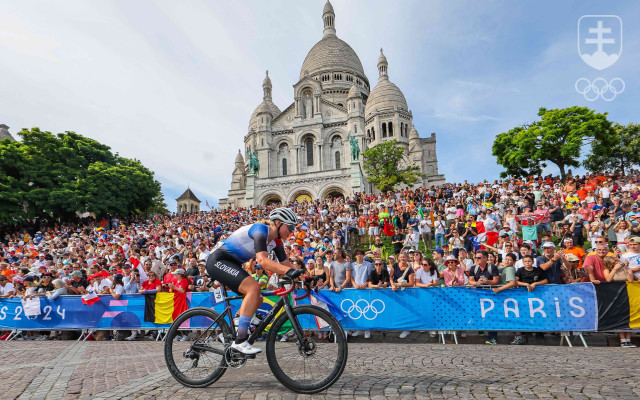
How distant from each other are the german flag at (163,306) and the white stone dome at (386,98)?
56.4 m

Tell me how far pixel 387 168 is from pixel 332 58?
119 feet

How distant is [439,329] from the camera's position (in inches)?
300

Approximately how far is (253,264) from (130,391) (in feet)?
21.3

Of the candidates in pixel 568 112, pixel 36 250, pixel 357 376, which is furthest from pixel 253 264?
pixel 568 112

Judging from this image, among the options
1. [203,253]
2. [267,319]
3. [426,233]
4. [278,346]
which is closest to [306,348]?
[278,346]

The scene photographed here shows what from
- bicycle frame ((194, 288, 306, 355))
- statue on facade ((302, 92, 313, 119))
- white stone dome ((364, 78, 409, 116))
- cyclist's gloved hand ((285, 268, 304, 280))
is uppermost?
white stone dome ((364, 78, 409, 116))

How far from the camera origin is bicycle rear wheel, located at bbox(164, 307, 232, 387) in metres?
4.11

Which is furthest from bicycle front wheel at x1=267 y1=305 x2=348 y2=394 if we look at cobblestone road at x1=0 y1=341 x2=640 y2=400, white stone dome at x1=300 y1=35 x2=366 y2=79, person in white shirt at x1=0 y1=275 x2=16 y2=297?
white stone dome at x1=300 y1=35 x2=366 y2=79

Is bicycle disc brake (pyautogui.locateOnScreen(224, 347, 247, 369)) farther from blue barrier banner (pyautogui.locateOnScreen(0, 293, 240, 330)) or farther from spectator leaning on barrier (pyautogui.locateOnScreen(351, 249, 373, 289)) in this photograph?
blue barrier banner (pyautogui.locateOnScreen(0, 293, 240, 330))

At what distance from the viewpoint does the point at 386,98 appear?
204 feet

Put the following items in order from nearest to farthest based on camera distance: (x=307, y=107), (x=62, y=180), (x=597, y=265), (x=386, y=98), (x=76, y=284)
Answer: (x=597, y=265)
(x=76, y=284)
(x=62, y=180)
(x=307, y=107)
(x=386, y=98)

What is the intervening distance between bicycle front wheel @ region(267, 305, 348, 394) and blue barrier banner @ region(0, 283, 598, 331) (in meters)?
4.32

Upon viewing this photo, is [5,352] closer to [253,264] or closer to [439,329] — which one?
[253,264]

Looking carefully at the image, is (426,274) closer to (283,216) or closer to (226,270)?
(283,216)
